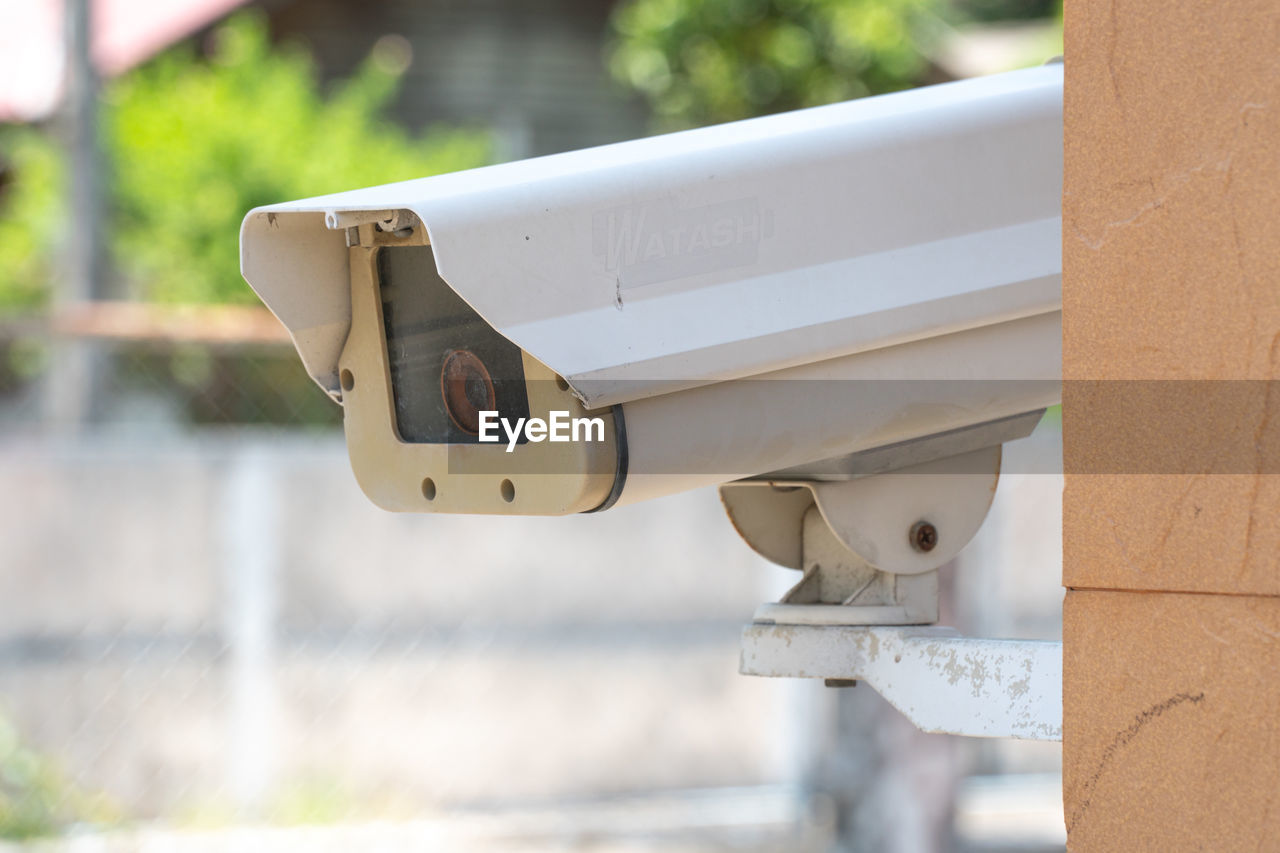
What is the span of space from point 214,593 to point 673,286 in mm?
3948

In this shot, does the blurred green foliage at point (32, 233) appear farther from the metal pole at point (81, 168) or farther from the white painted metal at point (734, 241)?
the white painted metal at point (734, 241)

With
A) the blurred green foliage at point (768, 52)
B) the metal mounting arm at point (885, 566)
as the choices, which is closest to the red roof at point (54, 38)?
the blurred green foliage at point (768, 52)

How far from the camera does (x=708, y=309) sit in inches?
51.6

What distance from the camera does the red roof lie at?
10.3 meters

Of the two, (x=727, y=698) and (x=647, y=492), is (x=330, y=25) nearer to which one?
(x=727, y=698)

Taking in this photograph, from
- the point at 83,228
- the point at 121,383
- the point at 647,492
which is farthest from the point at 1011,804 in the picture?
the point at 121,383

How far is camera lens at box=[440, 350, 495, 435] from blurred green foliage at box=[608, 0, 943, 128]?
381 inches

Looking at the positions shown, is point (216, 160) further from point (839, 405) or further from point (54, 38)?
point (839, 405)

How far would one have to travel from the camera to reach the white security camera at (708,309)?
127cm

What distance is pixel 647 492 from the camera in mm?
1359

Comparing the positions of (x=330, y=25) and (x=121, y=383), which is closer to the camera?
(x=121, y=383)

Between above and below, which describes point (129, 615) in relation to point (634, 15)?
below

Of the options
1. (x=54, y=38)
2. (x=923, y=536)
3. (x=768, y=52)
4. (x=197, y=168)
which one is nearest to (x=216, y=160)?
(x=197, y=168)

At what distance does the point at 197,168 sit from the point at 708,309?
298 inches
